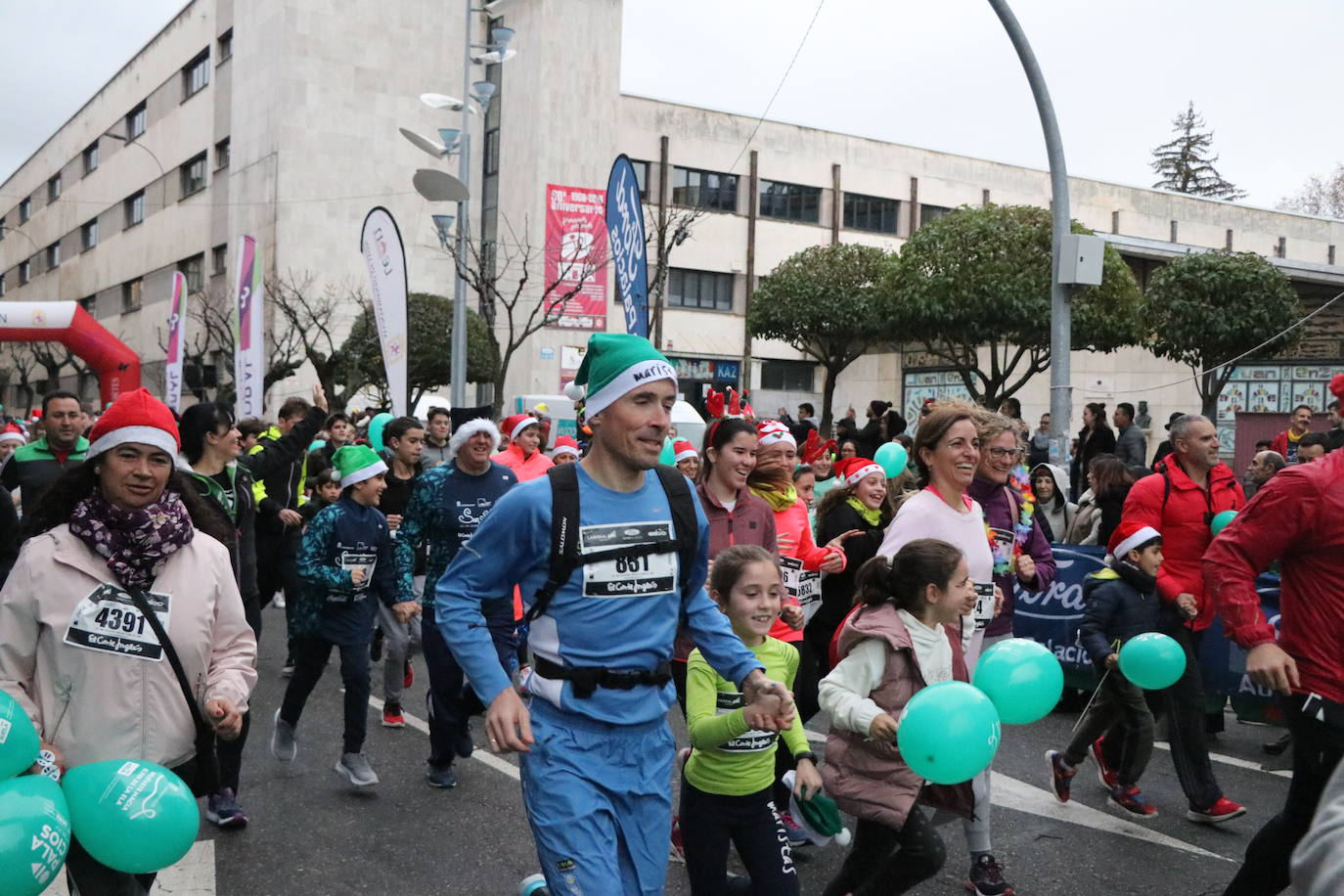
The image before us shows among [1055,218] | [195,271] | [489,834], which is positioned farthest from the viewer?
[195,271]

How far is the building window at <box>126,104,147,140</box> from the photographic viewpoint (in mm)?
52531

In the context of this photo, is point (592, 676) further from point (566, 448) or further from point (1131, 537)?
point (566, 448)

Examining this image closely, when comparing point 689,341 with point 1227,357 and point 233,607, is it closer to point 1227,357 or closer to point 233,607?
point 1227,357

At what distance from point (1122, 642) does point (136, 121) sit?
187 ft

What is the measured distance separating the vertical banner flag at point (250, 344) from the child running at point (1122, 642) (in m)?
10.0

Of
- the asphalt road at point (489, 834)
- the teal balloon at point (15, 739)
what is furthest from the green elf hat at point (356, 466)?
the teal balloon at point (15, 739)

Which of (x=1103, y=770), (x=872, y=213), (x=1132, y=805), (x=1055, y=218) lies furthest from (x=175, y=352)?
(x=872, y=213)

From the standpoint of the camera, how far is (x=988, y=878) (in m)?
4.64

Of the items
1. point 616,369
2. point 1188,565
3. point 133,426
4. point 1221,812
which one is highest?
point 616,369

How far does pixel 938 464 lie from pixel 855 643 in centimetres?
112

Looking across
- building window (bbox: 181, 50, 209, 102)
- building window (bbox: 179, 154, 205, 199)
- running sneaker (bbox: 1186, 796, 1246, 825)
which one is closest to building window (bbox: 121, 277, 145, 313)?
building window (bbox: 179, 154, 205, 199)

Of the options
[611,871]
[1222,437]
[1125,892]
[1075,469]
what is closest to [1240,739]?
[1125,892]

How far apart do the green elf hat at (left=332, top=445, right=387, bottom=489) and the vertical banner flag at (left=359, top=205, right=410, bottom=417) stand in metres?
5.84

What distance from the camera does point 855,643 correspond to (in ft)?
12.8
